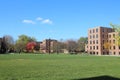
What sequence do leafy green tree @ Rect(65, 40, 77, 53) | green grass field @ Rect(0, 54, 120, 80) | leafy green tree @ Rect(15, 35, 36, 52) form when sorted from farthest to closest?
leafy green tree @ Rect(65, 40, 77, 53) < leafy green tree @ Rect(15, 35, 36, 52) < green grass field @ Rect(0, 54, 120, 80)

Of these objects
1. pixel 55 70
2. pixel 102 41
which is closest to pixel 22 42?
pixel 102 41

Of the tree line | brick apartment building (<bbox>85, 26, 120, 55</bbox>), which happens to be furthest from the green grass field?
the tree line

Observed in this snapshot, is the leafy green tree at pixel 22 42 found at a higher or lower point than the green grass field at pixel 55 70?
higher

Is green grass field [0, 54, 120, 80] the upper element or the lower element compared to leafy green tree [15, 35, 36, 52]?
lower

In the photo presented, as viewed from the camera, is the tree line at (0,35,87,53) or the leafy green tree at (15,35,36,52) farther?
the leafy green tree at (15,35,36,52)

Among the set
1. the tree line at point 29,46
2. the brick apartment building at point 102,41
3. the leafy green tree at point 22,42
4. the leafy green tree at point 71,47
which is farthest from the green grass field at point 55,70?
the leafy green tree at point 71,47

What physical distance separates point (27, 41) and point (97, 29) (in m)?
67.4

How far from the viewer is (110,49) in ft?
446

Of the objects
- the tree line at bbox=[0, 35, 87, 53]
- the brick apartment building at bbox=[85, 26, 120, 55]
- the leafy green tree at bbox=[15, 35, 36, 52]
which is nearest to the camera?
the brick apartment building at bbox=[85, 26, 120, 55]

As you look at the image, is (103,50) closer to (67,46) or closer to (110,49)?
(110,49)

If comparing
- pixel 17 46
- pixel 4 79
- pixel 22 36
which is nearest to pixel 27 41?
pixel 22 36

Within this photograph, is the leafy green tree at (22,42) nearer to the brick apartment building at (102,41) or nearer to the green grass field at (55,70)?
the brick apartment building at (102,41)

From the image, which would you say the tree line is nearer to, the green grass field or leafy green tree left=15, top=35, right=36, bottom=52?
leafy green tree left=15, top=35, right=36, bottom=52

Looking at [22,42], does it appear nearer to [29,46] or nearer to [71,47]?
[29,46]
